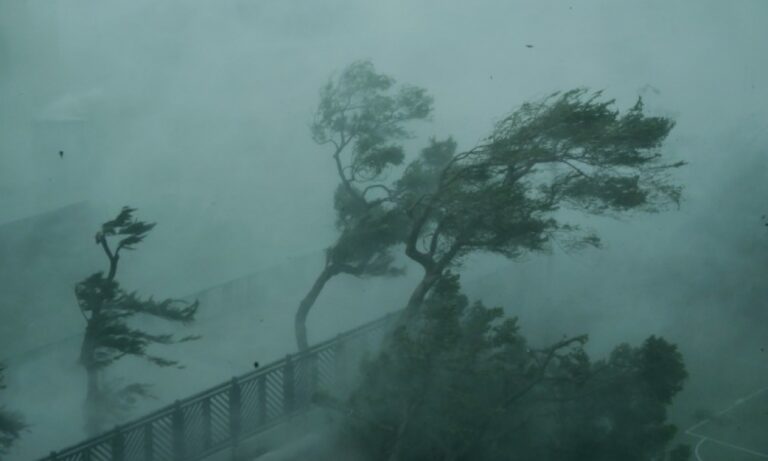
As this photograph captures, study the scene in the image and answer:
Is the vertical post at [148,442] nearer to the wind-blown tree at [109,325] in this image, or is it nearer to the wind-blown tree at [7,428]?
the wind-blown tree at [109,325]

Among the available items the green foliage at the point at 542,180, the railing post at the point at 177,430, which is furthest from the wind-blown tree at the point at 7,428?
the green foliage at the point at 542,180

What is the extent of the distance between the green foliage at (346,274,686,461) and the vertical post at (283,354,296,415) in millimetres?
938

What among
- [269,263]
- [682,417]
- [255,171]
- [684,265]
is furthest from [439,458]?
[255,171]

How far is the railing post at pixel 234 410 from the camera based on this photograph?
606 centimetres

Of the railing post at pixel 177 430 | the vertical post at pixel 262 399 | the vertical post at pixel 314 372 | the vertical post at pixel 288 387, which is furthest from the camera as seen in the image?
the vertical post at pixel 314 372

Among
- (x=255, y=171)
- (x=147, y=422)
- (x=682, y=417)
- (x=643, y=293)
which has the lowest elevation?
(x=682, y=417)

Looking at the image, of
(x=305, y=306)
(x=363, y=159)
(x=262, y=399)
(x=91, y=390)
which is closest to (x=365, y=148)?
(x=363, y=159)

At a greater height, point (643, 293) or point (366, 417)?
point (643, 293)

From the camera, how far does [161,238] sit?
12766 millimetres

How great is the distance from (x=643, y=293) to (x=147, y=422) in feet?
28.2

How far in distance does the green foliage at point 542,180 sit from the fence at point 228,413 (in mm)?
1383

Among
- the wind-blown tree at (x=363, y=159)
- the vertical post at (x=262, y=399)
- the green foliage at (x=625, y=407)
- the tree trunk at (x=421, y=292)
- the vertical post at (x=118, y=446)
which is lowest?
the green foliage at (x=625, y=407)

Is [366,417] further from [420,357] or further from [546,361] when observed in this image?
[546,361]

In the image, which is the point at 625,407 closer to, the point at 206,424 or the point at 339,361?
the point at 339,361
